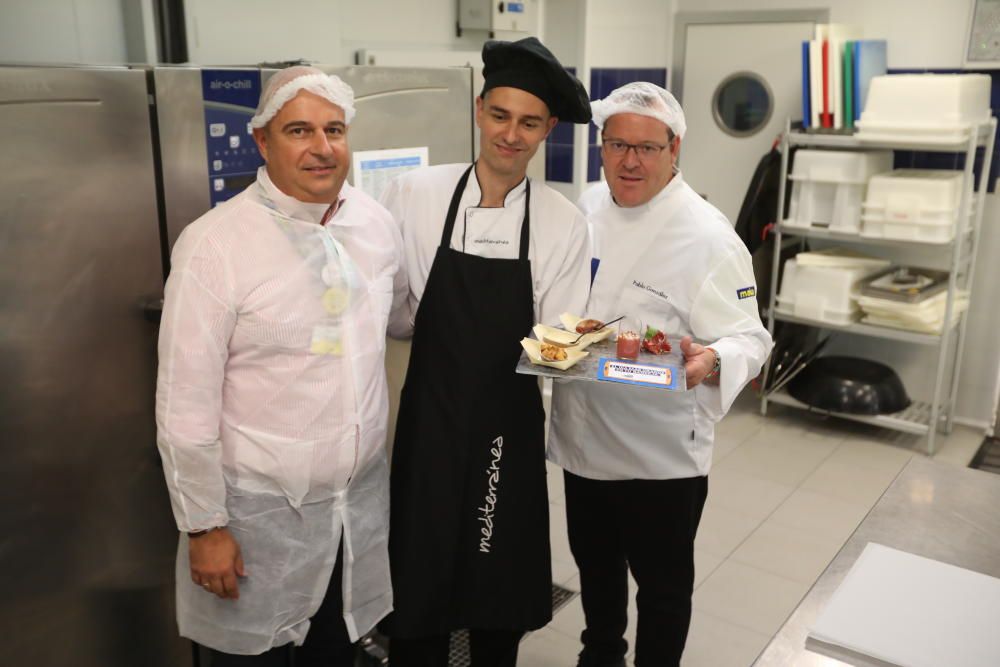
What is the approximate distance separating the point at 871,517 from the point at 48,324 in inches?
59.9

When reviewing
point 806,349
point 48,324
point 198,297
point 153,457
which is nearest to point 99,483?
point 153,457

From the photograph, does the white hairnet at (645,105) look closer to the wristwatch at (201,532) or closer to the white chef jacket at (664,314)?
the white chef jacket at (664,314)

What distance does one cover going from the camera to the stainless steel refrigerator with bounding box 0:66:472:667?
158cm

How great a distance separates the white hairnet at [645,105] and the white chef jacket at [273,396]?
0.61m

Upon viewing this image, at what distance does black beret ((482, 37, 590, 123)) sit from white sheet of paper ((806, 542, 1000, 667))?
39.5 inches

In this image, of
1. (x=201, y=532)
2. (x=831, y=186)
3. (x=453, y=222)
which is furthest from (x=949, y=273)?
(x=201, y=532)

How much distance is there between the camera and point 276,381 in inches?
60.8

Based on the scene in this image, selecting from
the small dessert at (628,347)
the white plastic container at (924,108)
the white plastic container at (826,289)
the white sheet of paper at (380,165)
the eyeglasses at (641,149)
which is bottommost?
the white plastic container at (826,289)

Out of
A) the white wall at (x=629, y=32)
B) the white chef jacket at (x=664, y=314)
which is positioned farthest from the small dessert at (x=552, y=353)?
the white wall at (x=629, y=32)

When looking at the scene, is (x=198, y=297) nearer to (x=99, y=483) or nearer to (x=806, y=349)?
(x=99, y=483)

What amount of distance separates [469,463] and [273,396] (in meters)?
0.46

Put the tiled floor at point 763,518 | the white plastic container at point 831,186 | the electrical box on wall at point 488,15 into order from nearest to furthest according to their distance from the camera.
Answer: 1. the tiled floor at point 763,518
2. the electrical box on wall at point 488,15
3. the white plastic container at point 831,186

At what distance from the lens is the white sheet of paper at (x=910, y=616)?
1110 millimetres

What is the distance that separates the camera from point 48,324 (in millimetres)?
1637
